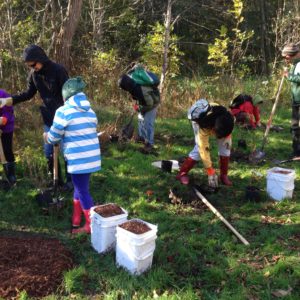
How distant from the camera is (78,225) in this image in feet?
15.8

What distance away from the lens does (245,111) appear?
344 inches

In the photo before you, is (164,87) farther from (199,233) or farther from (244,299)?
(244,299)

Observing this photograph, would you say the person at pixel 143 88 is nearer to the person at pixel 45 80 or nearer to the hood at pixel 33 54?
the person at pixel 45 80

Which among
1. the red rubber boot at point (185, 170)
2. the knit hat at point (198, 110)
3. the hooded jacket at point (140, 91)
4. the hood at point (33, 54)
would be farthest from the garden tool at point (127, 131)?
the hood at point (33, 54)

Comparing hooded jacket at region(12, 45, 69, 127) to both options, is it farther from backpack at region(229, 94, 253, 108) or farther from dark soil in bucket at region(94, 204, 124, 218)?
backpack at region(229, 94, 253, 108)

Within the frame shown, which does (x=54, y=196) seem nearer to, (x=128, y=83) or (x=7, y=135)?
(x=7, y=135)

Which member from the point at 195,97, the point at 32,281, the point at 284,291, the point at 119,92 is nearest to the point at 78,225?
the point at 32,281

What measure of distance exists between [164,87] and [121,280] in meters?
7.53

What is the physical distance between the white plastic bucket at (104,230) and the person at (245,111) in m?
5.23

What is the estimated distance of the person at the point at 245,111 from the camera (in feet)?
28.6

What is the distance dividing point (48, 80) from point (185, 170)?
90.7 inches

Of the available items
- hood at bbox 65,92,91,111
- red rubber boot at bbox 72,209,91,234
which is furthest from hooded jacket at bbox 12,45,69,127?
red rubber boot at bbox 72,209,91,234

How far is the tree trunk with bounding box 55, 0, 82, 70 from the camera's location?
8.88 m

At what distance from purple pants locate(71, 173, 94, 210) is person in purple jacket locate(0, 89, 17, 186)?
1672 mm
